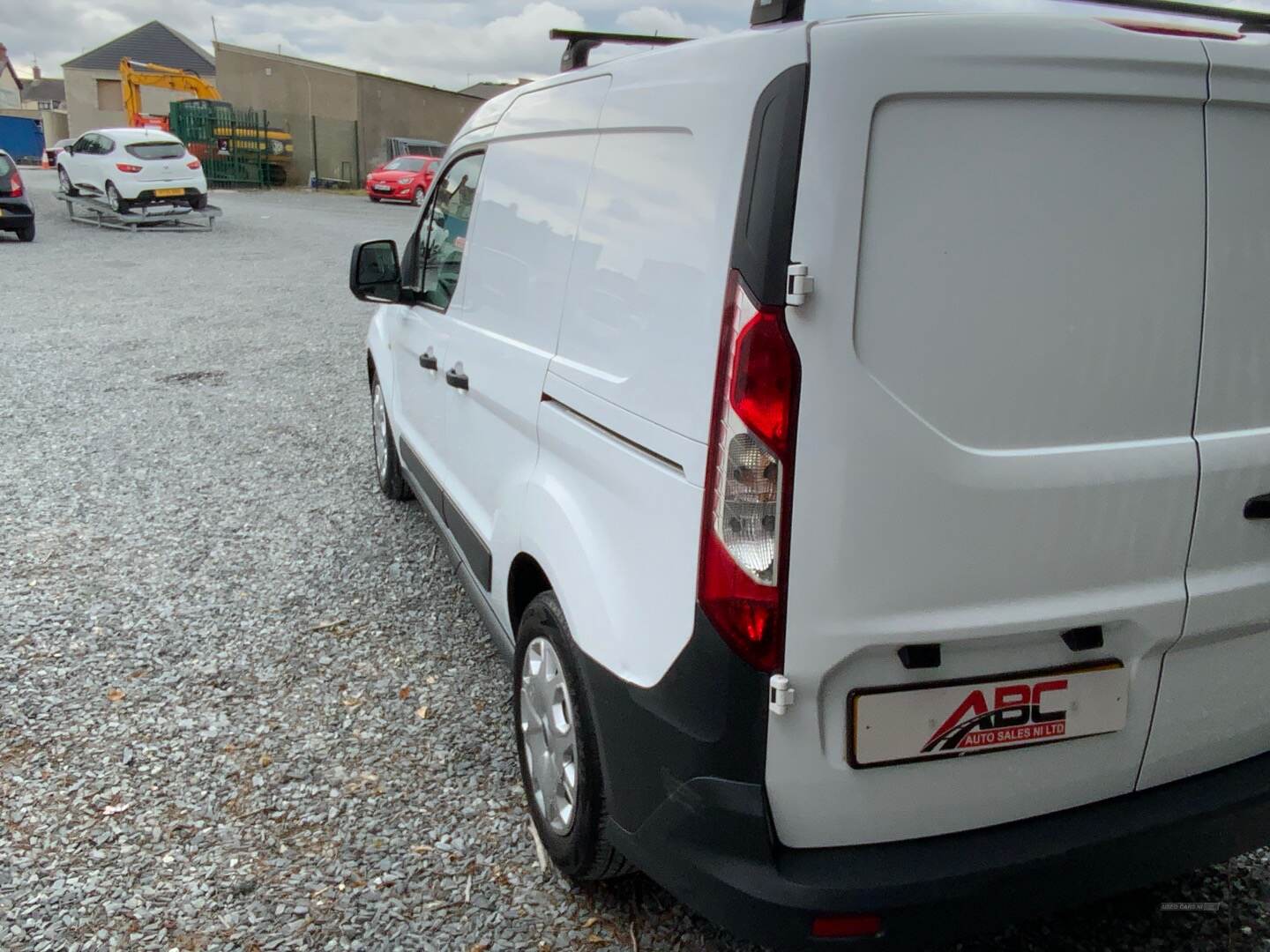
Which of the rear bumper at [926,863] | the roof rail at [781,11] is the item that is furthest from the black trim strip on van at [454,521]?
the roof rail at [781,11]

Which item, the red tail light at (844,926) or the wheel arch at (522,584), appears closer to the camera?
the red tail light at (844,926)

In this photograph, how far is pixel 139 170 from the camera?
2039 cm

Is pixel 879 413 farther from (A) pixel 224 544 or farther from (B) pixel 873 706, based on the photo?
(A) pixel 224 544

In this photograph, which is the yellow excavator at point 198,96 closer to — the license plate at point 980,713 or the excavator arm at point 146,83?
the excavator arm at point 146,83

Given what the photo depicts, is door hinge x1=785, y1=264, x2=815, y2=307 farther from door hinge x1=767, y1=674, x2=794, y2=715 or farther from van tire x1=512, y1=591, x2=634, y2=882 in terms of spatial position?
van tire x1=512, y1=591, x2=634, y2=882

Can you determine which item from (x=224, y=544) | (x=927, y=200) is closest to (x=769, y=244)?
(x=927, y=200)

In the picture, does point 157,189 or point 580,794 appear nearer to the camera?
point 580,794

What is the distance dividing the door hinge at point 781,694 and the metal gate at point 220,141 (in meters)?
38.0

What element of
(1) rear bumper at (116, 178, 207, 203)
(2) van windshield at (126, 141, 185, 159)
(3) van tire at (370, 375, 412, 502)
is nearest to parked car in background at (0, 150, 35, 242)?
(1) rear bumper at (116, 178, 207, 203)

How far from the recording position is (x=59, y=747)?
129 inches

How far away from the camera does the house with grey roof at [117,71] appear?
200 feet

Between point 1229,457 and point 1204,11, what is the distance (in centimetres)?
91

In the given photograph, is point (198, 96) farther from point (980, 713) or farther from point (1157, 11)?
point (980, 713)

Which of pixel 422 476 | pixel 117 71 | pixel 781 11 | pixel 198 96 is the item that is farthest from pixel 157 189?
pixel 117 71
